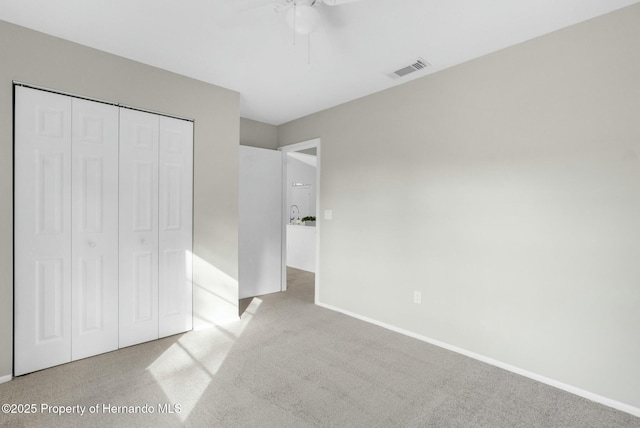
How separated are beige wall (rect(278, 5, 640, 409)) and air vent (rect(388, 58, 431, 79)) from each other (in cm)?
20

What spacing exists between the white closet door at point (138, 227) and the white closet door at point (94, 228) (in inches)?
2.7

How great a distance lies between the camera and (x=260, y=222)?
15.1 feet

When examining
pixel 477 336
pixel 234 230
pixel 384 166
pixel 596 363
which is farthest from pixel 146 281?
pixel 596 363

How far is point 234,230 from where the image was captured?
3543mm

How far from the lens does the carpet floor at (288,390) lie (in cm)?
189

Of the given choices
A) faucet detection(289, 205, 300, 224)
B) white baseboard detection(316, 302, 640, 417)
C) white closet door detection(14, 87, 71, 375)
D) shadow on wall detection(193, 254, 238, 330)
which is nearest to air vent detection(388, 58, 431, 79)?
white baseboard detection(316, 302, 640, 417)

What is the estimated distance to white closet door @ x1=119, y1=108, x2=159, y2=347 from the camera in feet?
9.18

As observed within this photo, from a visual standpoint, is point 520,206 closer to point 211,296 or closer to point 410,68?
point 410,68

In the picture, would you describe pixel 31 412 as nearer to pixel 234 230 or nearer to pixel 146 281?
pixel 146 281

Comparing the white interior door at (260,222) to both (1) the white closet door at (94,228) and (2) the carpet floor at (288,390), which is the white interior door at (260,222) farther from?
(1) the white closet door at (94,228)

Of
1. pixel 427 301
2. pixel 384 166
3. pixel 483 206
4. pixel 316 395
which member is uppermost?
pixel 384 166

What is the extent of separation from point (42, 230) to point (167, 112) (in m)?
1.44

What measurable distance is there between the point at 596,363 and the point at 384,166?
2.35m

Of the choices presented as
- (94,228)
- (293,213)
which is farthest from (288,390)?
(293,213)
